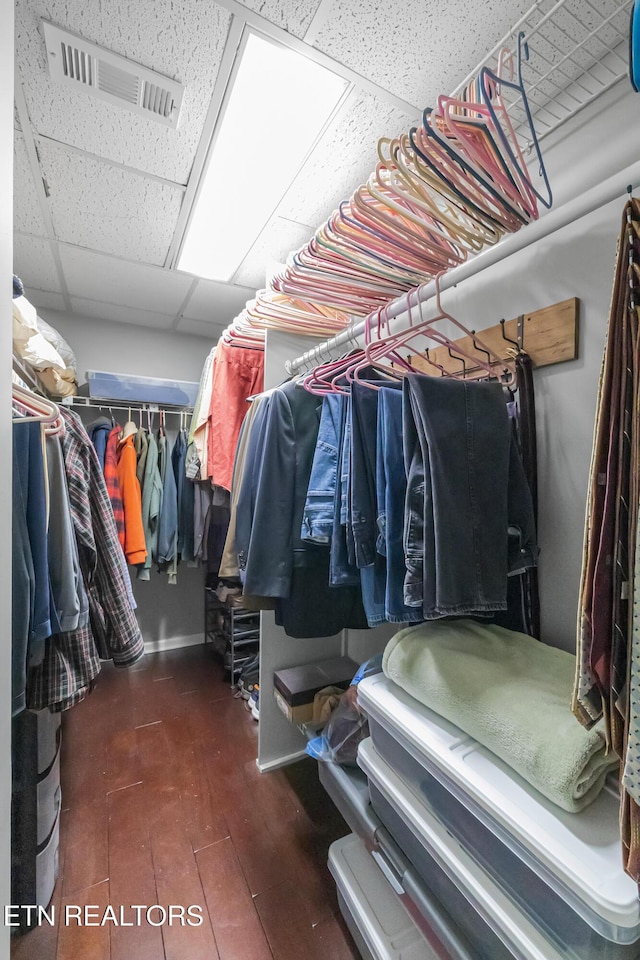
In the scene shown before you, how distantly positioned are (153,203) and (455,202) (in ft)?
4.42

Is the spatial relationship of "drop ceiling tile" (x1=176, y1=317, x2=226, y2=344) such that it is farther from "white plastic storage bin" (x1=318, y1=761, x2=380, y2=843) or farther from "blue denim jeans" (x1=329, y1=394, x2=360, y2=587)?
"white plastic storage bin" (x1=318, y1=761, x2=380, y2=843)

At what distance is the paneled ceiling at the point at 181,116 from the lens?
0.90 metres

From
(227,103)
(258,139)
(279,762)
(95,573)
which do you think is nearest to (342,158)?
(258,139)

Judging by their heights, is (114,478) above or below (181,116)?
below

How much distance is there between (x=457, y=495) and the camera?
788 mm

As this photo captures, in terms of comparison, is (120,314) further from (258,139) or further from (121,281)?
(258,139)

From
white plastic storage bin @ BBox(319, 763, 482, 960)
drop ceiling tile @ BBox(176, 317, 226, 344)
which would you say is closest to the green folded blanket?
white plastic storage bin @ BBox(319, 763, 482, 960)

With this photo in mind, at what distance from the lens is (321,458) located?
44.9 inches

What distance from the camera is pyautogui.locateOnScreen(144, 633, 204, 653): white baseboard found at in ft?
9.57

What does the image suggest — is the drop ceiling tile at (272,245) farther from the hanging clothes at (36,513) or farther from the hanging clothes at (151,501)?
the hanging clothes at (36,513)

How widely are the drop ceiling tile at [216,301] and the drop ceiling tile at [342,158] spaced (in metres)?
0.78

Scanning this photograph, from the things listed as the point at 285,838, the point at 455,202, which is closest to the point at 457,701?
the point at 455,202

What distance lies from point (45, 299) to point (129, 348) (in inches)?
22.3

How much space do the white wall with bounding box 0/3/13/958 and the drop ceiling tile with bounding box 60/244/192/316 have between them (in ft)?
5.49
